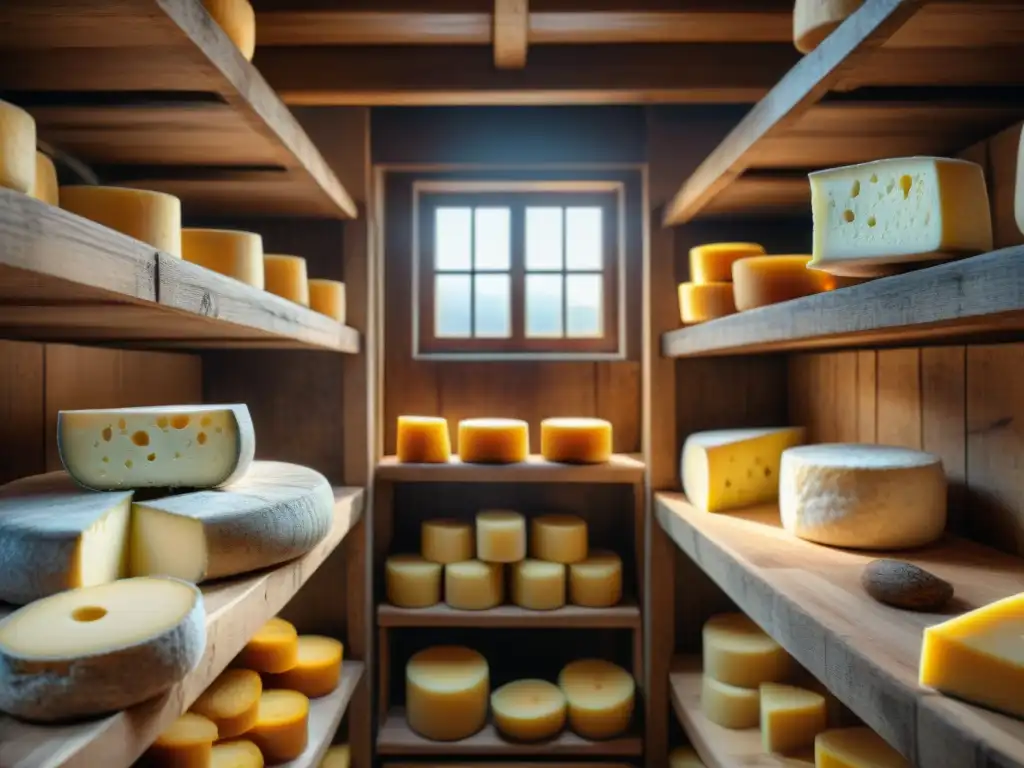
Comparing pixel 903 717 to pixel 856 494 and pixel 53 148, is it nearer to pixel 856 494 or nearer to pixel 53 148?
pixel 856 494

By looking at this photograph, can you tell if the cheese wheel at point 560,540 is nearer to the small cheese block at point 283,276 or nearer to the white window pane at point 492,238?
the white window pane at point 492,238

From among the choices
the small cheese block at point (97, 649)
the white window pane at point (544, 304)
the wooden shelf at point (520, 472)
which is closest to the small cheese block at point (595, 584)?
the wooden shelf at point (520, 472)

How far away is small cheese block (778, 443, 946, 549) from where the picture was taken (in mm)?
1384

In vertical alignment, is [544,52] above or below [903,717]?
above

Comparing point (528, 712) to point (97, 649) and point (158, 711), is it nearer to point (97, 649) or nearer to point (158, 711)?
point (158, 711)

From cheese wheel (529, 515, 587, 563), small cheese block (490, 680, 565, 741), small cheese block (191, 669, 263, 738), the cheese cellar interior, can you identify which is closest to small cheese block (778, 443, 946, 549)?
the cheese cellar interior

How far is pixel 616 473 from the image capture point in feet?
7.60

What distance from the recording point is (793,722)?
172cm

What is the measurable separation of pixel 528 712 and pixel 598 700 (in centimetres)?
22

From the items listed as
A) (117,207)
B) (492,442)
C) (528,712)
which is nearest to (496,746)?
(528,712)

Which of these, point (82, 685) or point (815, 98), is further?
point (815, 98)

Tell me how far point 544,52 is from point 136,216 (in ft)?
4.44

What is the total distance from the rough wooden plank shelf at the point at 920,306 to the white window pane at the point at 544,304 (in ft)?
4.24

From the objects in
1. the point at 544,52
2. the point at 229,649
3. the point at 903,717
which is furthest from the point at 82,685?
the point at 544,52
